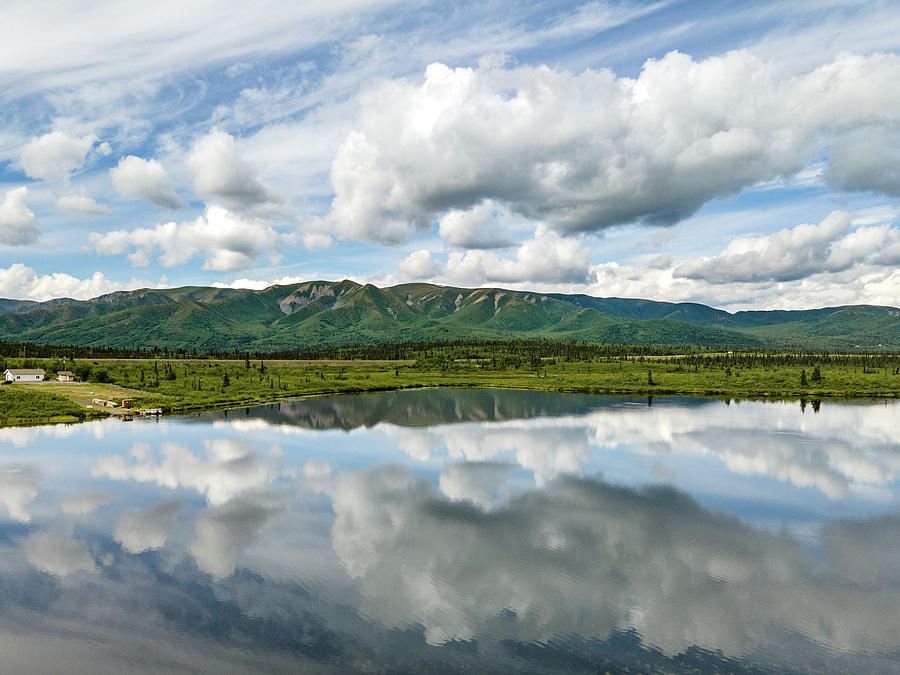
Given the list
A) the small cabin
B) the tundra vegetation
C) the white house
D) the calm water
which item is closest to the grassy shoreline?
the tundra vegetation

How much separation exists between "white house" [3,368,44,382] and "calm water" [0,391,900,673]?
67.0 m

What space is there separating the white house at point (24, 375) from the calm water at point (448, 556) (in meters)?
67.0

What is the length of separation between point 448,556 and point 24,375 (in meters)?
135

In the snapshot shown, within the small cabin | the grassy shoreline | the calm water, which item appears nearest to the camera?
the calm water

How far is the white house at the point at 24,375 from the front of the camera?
12050 centimetres

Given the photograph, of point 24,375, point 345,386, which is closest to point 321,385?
point 345,386

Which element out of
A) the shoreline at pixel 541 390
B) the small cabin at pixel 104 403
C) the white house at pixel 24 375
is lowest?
the shoreline at pixel 541 390

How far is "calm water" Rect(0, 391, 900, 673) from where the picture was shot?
2325cm

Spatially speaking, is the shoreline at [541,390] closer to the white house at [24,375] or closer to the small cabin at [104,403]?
the small cabin at [104,403]

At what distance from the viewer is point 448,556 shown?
33.0 m

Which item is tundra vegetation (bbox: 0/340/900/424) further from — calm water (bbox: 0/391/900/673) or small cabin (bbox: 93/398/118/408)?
calm water (bbox: 0/391/900/673)

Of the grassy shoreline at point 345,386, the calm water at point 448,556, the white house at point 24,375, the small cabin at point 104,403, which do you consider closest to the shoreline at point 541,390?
the grassy shoreline at point 345,386

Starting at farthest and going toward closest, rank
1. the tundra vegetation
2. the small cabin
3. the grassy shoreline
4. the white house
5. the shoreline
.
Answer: the white house → the small cabin → the shoreline → the tundra vegetation → the grassy shoreline

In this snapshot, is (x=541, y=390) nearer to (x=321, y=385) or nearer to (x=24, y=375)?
(x=321, y=385)
